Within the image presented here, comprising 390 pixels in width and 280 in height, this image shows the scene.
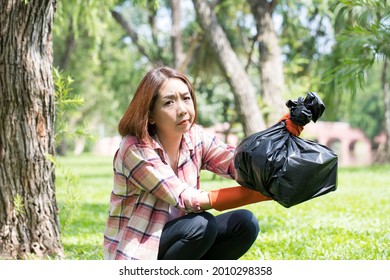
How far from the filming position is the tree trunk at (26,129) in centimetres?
364

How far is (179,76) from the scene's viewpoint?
2865mm

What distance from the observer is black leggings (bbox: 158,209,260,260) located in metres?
2.70

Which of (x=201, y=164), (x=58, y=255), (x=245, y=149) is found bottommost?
(x=58, y=255)

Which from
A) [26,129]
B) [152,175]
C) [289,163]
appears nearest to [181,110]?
[152,175]

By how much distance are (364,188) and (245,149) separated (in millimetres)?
6831

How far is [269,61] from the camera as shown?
11523 millimetres

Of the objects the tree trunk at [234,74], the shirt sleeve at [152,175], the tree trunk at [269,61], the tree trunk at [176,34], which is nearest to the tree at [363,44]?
the shirt sleeve at [152,175]

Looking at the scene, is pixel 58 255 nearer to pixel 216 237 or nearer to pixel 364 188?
pixel 216 237

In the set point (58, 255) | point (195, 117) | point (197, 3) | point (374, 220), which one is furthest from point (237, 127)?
point (195, 117)

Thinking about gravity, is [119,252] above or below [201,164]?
below

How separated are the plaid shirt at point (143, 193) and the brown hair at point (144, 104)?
4cm

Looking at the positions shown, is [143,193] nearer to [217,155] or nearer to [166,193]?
[166,193]

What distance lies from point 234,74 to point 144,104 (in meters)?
7.60

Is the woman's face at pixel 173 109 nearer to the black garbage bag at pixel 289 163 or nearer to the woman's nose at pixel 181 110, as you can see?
the woman's nose at pixel 181 110
